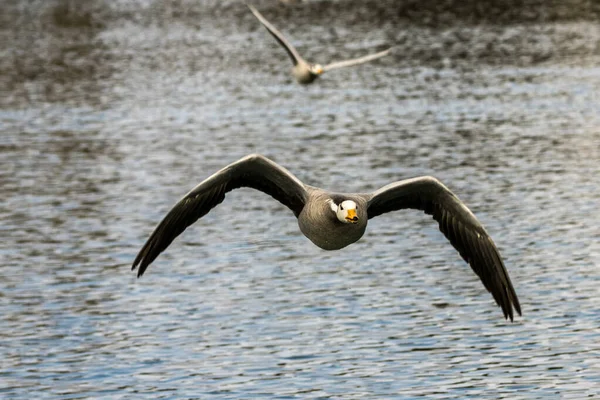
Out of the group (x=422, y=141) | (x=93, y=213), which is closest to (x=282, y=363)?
(x=93, y=213)

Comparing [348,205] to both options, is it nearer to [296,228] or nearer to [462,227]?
[462,227]

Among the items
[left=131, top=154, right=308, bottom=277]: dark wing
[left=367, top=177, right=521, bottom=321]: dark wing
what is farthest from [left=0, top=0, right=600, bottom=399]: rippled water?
[left=131, top=154, right=308, bottom=277]: dark wing

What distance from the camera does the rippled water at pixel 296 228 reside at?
80.2 feet

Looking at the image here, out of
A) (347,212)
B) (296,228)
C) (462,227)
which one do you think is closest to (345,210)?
(347,212)

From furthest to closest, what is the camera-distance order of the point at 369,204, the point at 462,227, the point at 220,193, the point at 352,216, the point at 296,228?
the point at 296,228 → the point at 462,227 → the point at 220,193 → the point at 369,204 → the point at 352,216

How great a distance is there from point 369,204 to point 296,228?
17.5 metres

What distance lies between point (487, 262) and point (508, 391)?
3895 mm

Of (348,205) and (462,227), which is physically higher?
(348,205)

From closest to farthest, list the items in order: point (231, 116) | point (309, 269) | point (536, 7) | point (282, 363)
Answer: point (282, 363)
point (309, 269)
point (231, 116)
point (536, 7)

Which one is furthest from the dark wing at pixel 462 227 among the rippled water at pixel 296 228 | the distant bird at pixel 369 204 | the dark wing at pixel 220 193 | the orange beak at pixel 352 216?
the rippled water at pixel 296 228

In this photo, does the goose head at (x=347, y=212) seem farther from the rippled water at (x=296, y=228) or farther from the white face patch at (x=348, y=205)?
the rippled water at (x=296, y=228)

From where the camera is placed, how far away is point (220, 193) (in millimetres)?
19078

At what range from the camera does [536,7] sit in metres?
91.1

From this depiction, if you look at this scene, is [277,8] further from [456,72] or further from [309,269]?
[309,269]
